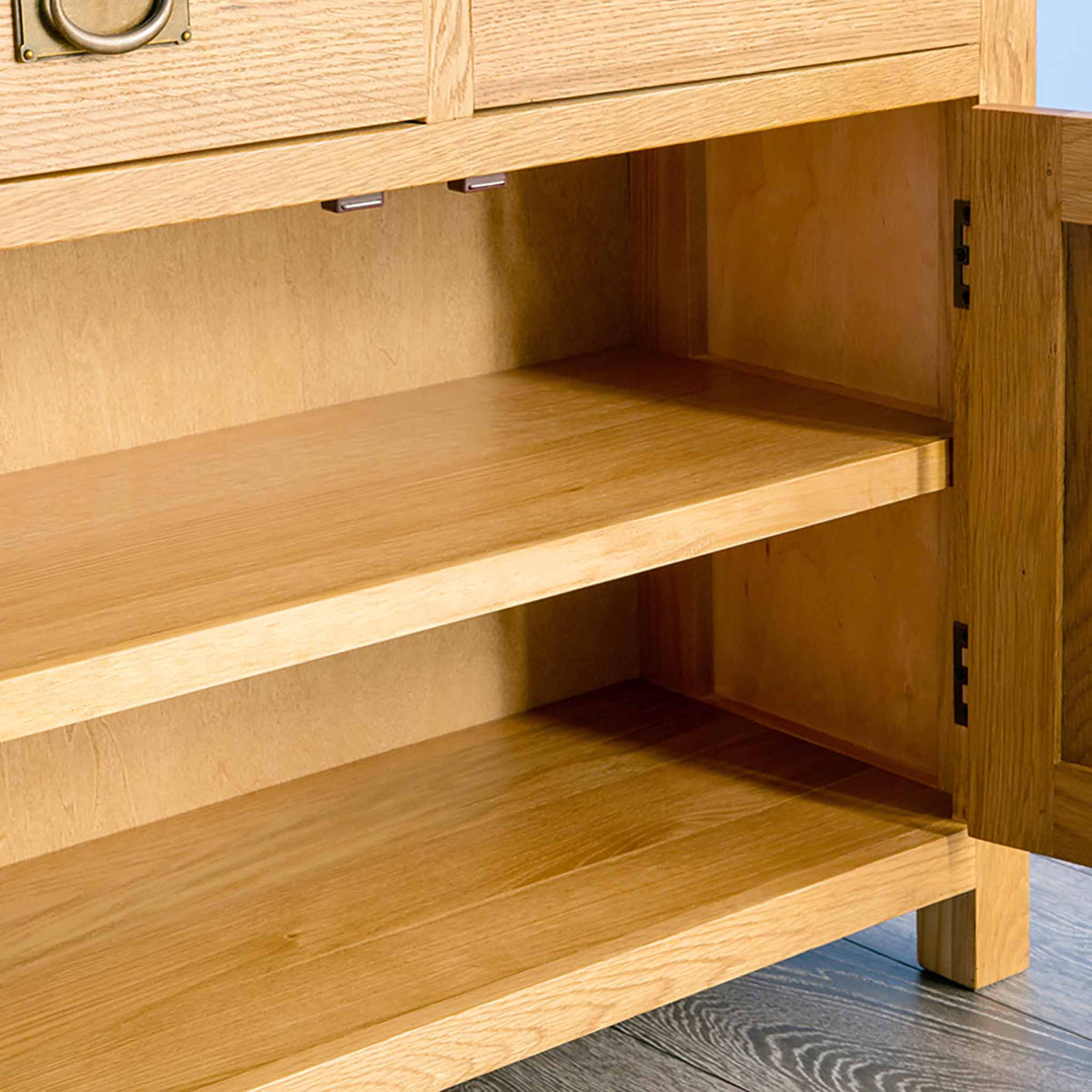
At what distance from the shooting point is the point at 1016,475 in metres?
1.25

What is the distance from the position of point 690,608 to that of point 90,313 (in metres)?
0.60

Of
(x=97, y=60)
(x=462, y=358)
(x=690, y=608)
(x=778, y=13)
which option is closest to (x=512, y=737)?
(x=690, y=608)

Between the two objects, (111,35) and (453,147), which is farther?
(453,147)

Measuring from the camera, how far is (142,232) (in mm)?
1336

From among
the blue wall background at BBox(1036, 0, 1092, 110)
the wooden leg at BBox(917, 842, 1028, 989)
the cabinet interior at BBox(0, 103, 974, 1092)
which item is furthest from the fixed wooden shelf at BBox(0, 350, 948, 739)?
the blue wall background at BBox(1036, 0, 1092, 110)

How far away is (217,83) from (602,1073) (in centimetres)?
80

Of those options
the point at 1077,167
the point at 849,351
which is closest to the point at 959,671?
the point at 849,351

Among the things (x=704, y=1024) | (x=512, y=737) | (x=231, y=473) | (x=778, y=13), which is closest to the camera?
(x=778, y=13)

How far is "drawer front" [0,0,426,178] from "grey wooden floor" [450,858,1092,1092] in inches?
29.5

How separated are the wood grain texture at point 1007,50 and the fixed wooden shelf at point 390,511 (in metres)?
0.24

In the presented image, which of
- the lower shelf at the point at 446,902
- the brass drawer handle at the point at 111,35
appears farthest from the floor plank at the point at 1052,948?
the brass drawer handle at the point at 111,35

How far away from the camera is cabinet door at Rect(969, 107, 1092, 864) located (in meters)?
1.18

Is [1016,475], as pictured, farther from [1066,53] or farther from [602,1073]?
[1066,53]

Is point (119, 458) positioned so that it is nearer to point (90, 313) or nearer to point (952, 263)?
point (90, 313)
